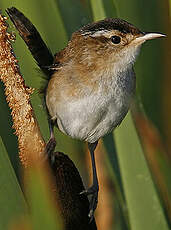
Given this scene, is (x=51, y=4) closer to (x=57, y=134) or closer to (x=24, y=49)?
(x=24, y=49)

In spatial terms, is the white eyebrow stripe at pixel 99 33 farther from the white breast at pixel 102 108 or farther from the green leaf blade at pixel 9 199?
the green leaf blade at pixel 9 199

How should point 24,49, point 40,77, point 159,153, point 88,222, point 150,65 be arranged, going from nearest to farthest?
point 88,222 < point 159,153 < point 150,65 < point 24,49 < point 40,77

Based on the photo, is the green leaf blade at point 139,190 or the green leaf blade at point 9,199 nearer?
the green leaf blade at point 9,199

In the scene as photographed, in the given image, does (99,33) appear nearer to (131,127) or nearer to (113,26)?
(113,26)

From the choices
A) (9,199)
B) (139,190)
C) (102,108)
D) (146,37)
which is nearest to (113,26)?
(146,37)

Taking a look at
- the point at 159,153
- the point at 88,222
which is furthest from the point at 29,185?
the point at 159,153

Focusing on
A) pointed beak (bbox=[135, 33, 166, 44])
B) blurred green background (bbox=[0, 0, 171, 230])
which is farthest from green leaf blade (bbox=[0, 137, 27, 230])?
pointed beak (bbox=[135, 33, 166, 44])

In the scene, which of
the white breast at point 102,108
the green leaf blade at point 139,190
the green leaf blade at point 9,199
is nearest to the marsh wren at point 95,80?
the white breast at point 102,108
